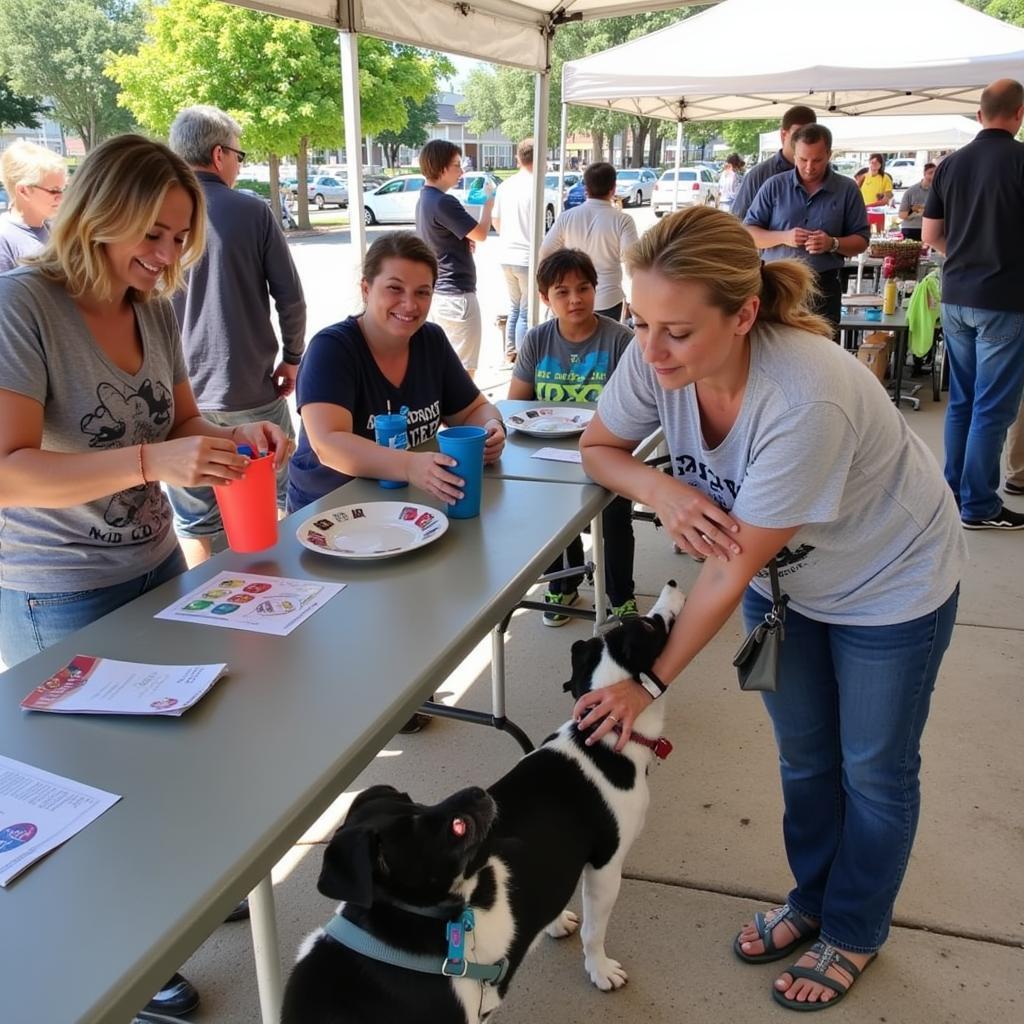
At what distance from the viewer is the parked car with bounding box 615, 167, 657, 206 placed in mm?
30217

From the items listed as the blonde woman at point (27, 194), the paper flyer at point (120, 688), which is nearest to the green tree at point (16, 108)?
the blonde woman at point (27, 194)

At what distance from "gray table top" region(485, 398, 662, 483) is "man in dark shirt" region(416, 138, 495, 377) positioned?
3.13 m

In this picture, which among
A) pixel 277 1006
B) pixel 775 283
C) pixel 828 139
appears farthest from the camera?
pixel 828 139

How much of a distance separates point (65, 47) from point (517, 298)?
76.8 ft

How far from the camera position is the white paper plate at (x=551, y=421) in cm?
288

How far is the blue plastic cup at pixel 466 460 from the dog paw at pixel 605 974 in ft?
3.64

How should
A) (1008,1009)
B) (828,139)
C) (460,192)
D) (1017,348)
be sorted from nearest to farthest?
(1008,1009), (1017,348), (828,139), (460,192)

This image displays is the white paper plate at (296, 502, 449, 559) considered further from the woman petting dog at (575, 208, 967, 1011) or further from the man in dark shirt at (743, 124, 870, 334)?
the man in dark shirt at (743, 124, 870, 334)

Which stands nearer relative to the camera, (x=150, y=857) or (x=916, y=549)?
(x=150, y=857)

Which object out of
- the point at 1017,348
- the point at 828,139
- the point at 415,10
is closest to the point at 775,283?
the point at 1017,348

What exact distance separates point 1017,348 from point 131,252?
14.5 ft

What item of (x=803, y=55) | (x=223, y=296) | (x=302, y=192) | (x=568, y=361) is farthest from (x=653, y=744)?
(x=302, y=192)

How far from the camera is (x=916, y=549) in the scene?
5.31 ft

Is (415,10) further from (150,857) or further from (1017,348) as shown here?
(150,857)
